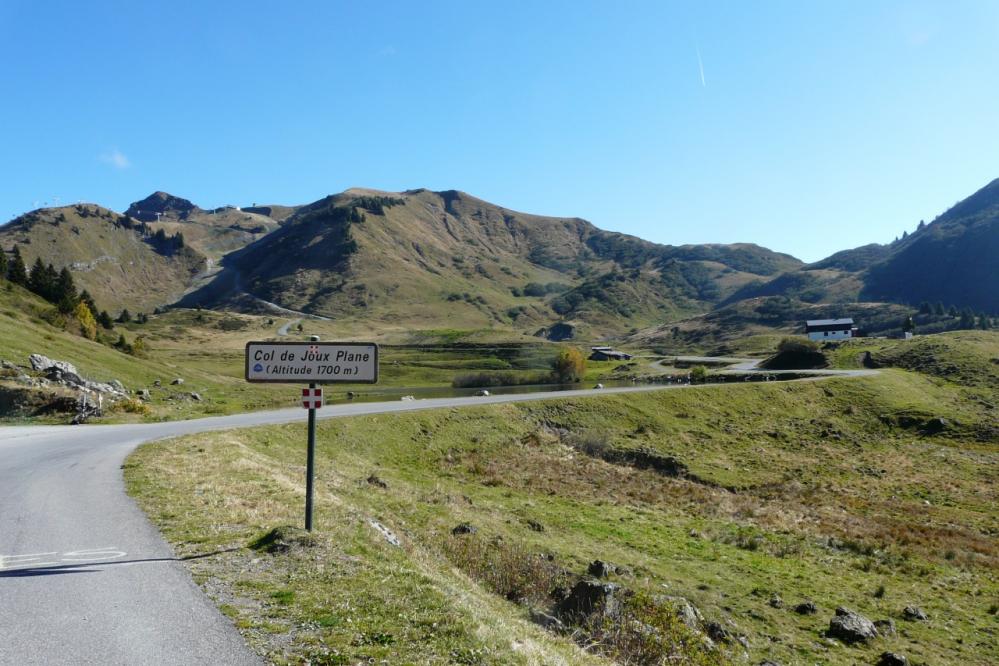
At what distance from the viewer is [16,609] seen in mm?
8297

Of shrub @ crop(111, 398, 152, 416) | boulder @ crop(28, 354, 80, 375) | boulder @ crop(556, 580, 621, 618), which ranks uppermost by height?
boulder @ crop(28, 354, 80, 375)

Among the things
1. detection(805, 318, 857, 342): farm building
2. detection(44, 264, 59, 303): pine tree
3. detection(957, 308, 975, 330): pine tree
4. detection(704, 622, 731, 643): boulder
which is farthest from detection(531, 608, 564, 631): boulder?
detection(957, 308, 975, 330): pine tree

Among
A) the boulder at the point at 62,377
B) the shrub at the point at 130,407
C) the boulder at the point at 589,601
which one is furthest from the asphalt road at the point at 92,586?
the boulder at the point at 62,377

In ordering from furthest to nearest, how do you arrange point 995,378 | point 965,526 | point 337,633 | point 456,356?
point 456,356, point 995,378, point 965,526, point 337,633

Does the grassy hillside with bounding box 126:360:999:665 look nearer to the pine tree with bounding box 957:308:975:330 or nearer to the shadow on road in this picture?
the shadow on road

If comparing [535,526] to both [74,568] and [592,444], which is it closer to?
[74,568]

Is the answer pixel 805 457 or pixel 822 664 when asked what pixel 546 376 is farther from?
pixel 822 664

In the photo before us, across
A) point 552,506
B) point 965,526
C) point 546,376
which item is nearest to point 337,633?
point 552,506

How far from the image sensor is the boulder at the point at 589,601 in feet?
42.9

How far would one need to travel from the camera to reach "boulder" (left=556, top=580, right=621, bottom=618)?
1306 centimetres

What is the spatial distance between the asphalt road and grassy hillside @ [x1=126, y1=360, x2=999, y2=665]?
21.9 inches

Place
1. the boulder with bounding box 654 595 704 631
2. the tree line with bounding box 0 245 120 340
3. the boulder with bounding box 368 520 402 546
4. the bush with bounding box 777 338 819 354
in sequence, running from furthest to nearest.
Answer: the bush with bounding box 777 338 819 354
the tree line with bounding box 0 245 120 340
the boulder with bounding box 368 520 402 546
the boulder with bounding box 654 595 704 631

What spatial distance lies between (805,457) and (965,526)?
58.7ft

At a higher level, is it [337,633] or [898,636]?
[337,633]
